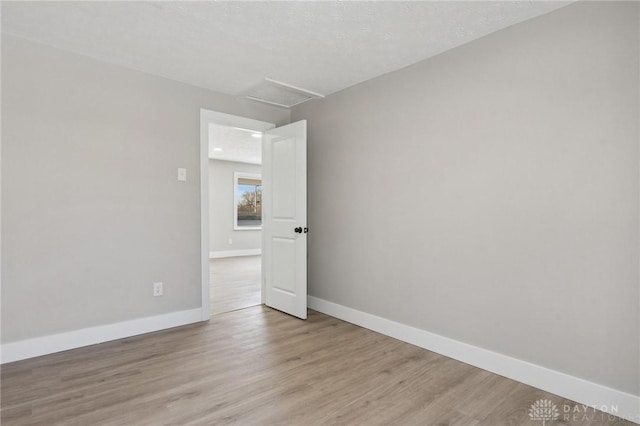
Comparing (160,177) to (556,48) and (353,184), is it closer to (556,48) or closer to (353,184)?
(353,184)

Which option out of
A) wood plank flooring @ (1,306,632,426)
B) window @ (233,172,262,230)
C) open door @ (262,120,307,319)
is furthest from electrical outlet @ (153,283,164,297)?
window @ (233,172,262,230)

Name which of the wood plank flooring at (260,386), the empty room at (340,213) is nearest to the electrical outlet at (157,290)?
the empty room at (340,213)

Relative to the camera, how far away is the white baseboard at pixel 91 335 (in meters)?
2.47

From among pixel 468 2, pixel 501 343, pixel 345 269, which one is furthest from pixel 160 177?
pixel 501 343

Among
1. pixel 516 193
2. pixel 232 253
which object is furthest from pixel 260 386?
pixel 232 253

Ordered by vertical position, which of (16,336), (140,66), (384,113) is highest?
(140,66)

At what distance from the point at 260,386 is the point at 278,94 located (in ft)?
9.21

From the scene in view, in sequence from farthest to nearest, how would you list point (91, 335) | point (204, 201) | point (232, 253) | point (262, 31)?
point (232, 253)
point (204, 201)
point (91, 335)
point (262, 31)

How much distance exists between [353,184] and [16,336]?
3023 millimetres

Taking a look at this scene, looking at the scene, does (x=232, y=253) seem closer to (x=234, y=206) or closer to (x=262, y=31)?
(x=234, y=206)

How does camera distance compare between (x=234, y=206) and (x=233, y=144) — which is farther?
(x=234, y=206)

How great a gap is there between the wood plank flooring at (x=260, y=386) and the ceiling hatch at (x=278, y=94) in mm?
2407

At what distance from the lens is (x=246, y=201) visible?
887 centimetres

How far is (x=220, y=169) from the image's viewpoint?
8.26 meters
